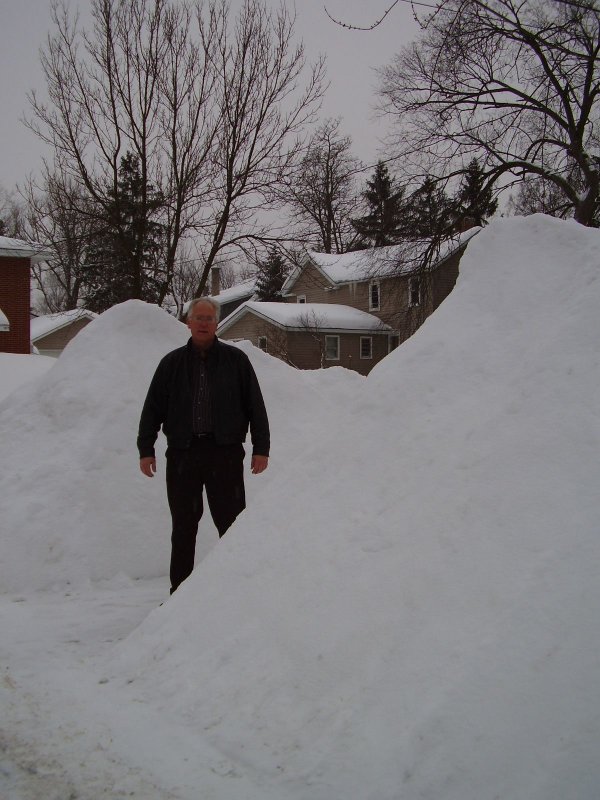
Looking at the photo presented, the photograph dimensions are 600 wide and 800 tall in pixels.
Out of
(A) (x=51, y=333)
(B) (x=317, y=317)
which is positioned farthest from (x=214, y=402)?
(A) (x=51, y=333)

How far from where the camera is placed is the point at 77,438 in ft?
19.8

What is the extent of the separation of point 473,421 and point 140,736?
6.59 ft

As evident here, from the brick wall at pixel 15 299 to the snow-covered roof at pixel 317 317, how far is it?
41.4 ft

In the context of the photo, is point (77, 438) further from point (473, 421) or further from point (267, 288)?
point (267, 288)

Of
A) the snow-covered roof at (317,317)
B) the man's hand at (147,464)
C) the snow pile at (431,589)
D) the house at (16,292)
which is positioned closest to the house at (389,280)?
the snow-covered roof at (317,317)

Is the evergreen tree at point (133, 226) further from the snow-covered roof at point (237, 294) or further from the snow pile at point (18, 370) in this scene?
the snow-covered roof at point (237, 294)

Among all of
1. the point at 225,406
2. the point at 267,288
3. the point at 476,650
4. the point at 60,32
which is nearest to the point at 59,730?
the point at 476,650

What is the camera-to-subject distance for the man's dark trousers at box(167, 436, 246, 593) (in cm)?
425

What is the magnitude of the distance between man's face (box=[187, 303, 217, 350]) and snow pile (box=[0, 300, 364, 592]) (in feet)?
6.39

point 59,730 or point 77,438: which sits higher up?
point 77,438

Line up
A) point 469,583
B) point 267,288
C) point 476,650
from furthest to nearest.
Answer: point 267,288, point 469,583, point 476,650

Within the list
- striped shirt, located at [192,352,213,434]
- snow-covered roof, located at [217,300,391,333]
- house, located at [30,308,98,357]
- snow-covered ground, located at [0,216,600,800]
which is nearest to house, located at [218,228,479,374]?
snow-covered roof, located at [217,300,391,333]

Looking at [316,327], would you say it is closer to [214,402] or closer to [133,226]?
[133,226]

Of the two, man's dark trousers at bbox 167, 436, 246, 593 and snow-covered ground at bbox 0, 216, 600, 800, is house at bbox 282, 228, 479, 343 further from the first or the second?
snow-covered ground at bbox 0, 216, 600, 800
